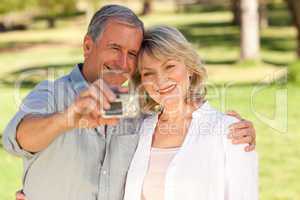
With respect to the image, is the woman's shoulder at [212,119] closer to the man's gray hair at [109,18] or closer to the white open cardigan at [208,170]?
the white open cardigan at [208,170]

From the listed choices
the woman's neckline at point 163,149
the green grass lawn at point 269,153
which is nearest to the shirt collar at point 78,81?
the woman's neckline at point 163,149

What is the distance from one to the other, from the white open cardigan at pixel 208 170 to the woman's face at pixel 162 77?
225 millimetres

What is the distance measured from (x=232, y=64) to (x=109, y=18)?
795 inches

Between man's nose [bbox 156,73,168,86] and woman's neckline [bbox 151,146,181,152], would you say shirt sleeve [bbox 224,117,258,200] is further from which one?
man's nose [bbox 156,73,168,86]

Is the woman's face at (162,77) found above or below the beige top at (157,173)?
above

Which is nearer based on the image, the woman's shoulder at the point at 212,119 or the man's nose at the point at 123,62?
the man's nose at the point at 123,62


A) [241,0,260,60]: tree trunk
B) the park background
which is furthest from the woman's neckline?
[241,0,260,60]: tree trunk

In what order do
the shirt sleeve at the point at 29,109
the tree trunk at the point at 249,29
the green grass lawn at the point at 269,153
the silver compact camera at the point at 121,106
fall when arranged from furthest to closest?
the tree trunk at the point at 249,29 < the green grass lawn at the point at 269,153 < the shirt sleeve at the point at 29,109 < the silver compact camera at the point at 121,106

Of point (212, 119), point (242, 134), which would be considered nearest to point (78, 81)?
point (212, 119)

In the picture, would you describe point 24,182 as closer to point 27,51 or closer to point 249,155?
point 249,155

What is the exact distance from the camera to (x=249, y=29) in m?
22.3

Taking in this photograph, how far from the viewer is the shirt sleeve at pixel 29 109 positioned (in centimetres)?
296

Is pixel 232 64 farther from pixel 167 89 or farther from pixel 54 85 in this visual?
pixel 54 85

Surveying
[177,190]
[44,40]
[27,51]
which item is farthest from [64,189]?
[44,40]
